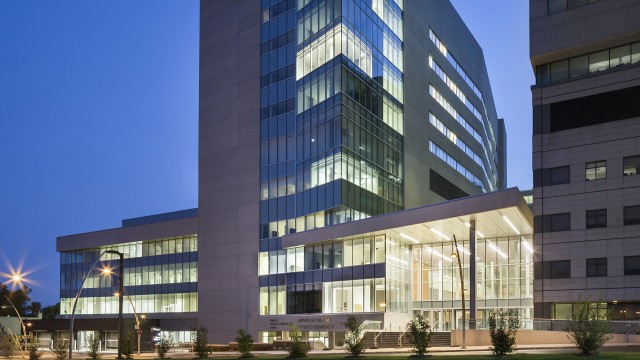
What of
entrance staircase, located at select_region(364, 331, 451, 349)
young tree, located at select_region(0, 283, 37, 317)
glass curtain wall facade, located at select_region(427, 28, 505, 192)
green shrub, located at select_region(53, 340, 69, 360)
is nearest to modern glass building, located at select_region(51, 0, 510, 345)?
glass curtain wall facade, located at select_region(427, 28, 505, 192)

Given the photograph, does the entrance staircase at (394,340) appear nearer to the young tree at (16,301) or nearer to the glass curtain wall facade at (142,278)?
the glass curtain wall facade at (142,278)

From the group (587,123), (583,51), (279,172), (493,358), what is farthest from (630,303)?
(279,172)

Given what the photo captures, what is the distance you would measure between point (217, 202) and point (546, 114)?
40487mm

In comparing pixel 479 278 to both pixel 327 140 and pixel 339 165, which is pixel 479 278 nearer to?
pixel 339 165

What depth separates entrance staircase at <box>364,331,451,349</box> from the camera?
51156 millimetres

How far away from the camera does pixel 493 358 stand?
105 feet

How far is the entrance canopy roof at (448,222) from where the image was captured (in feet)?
162

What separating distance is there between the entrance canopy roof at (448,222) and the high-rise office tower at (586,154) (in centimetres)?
356

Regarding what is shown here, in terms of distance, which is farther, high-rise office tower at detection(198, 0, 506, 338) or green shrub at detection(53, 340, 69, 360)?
high-rise office tower at detection(198, 0, 506, 338)

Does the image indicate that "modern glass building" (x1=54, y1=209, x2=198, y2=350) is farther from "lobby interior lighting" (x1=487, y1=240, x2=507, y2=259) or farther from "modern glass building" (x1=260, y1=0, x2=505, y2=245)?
"lobby interior lighting" (x1=487, y1=240, x2=507, y2=259)

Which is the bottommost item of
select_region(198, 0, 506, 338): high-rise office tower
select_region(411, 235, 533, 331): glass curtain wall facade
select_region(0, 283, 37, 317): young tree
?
select_region(0, 283, 37, 317): young tree

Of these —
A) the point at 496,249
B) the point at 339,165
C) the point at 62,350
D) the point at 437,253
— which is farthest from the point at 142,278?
the point at 496,249

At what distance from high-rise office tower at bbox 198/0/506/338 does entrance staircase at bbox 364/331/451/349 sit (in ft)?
52.6

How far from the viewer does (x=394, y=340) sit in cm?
5372
